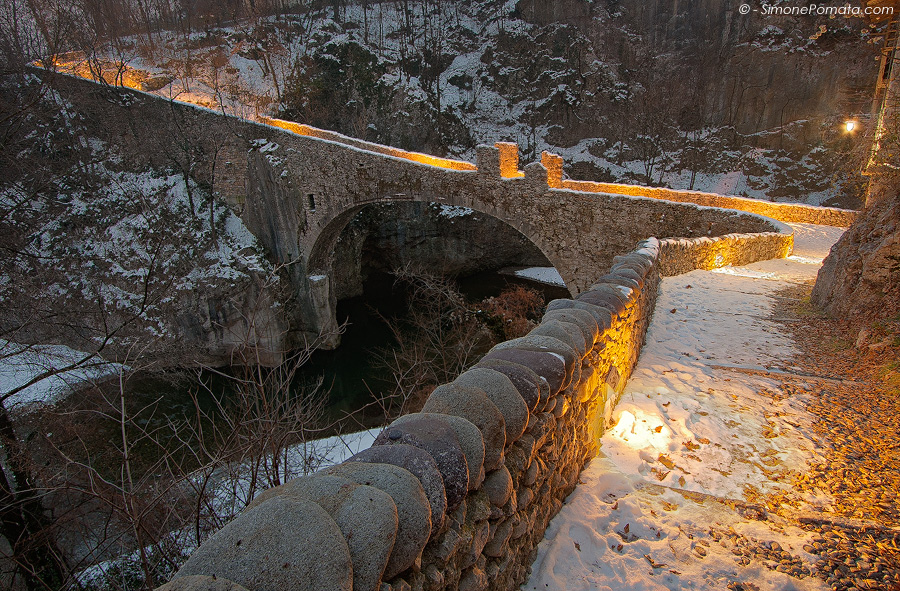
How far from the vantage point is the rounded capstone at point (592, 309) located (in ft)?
10.6

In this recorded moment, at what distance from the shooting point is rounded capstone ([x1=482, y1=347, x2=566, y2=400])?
7.73 feet

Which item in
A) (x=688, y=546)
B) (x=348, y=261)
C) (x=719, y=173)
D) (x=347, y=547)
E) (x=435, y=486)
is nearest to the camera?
(x=347, y=547)

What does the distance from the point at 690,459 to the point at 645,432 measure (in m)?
0.37

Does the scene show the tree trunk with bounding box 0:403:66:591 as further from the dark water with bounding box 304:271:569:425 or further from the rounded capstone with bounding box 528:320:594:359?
the rounded capstone with bounding box 528:320:594:359

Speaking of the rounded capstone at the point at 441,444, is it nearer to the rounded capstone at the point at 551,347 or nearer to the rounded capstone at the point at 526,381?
the rounded capstone at the point at 526,381

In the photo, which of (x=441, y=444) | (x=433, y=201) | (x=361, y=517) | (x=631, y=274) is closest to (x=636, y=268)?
(x=631, y=274)

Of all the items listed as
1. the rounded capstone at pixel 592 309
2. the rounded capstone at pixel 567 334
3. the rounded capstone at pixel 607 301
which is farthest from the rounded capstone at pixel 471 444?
the rounded capstone at pixel 607 301

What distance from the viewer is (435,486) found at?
59.1 inches

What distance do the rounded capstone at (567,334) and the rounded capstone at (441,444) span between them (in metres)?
1.26

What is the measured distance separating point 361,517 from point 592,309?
8.42 ft

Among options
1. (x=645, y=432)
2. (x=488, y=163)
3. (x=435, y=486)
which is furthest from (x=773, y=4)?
(x=435, y=486)

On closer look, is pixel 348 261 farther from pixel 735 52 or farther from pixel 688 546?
pixel 735 52

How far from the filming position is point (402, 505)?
4.52 ft

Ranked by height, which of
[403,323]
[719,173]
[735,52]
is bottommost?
[403,323]
